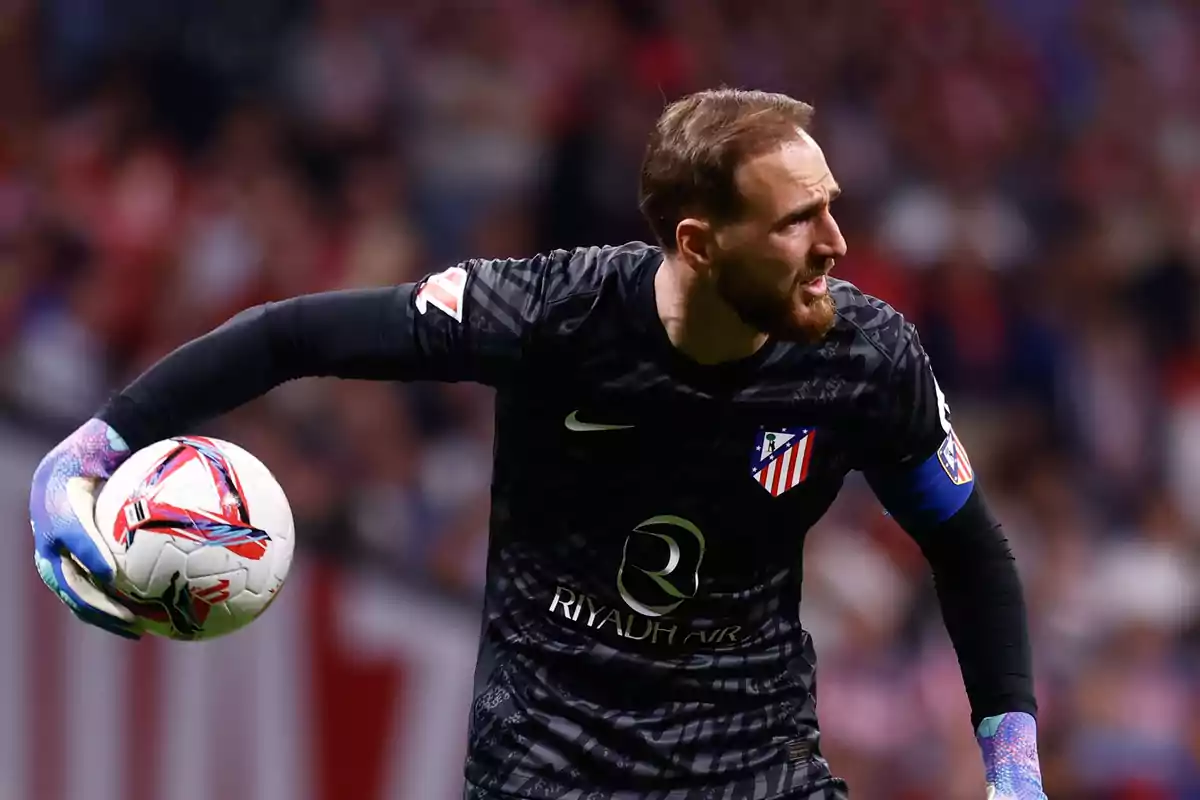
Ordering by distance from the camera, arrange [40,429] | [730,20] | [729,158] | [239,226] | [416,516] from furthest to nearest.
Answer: [730,20]
[239,226]
[416,516]
[40,429]
[729,158]

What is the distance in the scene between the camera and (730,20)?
8.28 m

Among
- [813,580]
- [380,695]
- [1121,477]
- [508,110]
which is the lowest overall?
[380,695]

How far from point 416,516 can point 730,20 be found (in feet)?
10.5

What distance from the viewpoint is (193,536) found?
2.96 m

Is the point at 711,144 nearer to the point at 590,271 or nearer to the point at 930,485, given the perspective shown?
the point at 590,271

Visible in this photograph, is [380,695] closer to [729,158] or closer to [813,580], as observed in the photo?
[813,580]

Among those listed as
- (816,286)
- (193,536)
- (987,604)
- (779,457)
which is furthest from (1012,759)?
(193,536)

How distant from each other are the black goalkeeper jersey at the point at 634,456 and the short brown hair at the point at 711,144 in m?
0.15

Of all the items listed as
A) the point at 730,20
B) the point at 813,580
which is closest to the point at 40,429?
the point at 813,580

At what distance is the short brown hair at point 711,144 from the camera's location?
2.88m

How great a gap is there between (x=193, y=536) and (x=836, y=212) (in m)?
5.26

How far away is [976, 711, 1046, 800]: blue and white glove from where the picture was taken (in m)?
3.07

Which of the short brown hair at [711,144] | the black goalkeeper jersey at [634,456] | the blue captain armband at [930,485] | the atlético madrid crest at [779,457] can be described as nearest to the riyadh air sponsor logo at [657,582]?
the black goalkeeper jersey at [634,456]

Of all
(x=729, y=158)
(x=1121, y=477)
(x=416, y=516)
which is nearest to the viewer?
(x=729, y=158)
